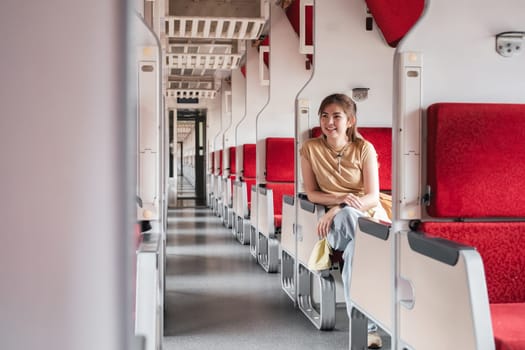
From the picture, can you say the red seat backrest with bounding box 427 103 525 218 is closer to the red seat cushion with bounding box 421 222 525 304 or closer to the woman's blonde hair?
the red seat cushion with bounding box 421 222 525 304

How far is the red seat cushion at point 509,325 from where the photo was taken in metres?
1.66

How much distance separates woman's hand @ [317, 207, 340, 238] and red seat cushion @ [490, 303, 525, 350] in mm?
1203

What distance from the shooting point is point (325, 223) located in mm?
3277

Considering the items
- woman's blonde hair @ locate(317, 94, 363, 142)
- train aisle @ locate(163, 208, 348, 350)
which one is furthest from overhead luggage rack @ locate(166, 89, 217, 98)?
woman's blonde hair @ locate(317, 94, 363, 142)

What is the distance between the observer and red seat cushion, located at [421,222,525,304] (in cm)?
228

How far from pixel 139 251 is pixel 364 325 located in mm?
1410

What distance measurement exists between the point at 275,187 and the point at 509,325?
13.2 feet

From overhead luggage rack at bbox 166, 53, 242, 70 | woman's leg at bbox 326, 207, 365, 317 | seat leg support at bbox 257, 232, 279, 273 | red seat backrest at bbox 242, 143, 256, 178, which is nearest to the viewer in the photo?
woman's leg at bbox 326, 207, 365, 317

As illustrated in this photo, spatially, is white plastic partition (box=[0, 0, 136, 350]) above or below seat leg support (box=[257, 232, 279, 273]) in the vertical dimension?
→ above

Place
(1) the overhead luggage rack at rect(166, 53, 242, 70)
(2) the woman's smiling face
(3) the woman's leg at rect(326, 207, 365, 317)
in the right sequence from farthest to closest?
1. (1) the overhead luggage rack at rect(166, 53, 242, 70)
2. (2) the woman's smiling face
3. (3) the woman's leg at rect(326, 207, 365, 317)

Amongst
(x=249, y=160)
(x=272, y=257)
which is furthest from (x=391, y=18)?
(x=249, y=160)

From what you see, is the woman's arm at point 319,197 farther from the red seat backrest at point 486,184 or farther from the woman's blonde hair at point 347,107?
the red seat backrest at point 486,184

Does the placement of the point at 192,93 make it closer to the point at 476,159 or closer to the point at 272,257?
the point at 272,257

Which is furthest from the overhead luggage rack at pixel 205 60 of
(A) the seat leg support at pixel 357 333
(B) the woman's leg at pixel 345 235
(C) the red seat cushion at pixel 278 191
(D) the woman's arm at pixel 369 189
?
(A) the seat leg support at pixel 357 333
